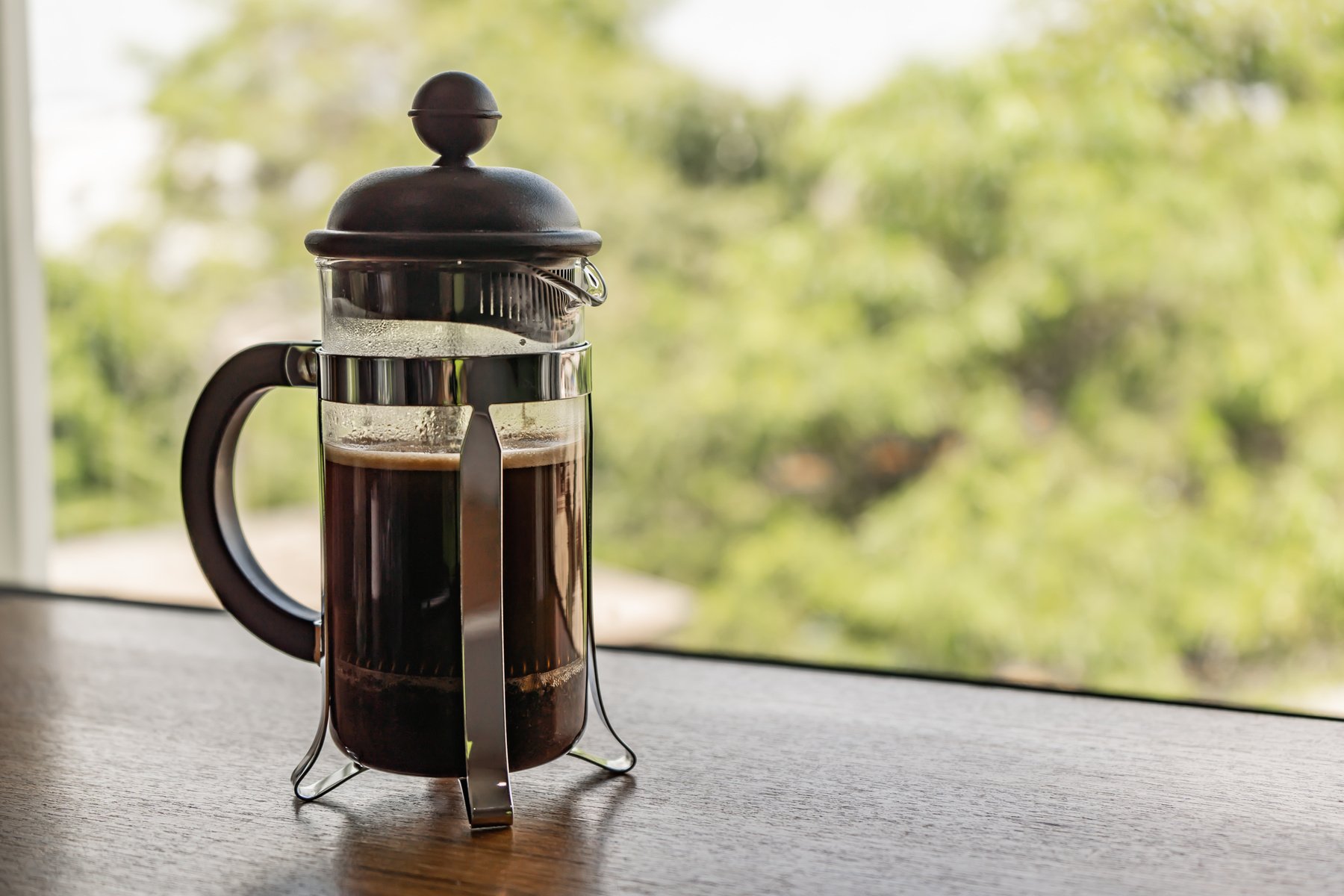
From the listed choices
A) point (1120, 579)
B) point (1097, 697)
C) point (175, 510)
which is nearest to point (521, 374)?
point (1097, 697)

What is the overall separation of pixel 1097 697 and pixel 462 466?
47cm

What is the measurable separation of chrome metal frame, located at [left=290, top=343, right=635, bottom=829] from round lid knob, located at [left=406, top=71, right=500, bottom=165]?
104 mm

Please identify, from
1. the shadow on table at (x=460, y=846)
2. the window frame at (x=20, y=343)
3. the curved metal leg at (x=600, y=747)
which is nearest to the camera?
the shadow on table at (x=460, y=846)

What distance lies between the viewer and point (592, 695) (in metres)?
0.70

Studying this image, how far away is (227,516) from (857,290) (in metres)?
2.74

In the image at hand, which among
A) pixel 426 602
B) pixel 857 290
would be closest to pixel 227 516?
pixel 426 602

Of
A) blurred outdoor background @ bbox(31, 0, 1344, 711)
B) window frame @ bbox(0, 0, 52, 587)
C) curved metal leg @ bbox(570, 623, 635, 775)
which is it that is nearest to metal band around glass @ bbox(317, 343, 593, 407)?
curved metal leg @ bbox(570, 623, 635, 775)

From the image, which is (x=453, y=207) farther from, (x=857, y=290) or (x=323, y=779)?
(x=857, y=290)

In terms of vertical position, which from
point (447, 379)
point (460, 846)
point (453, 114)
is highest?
point (453, 114)

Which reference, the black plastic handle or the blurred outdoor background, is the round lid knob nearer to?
the black plastic handle

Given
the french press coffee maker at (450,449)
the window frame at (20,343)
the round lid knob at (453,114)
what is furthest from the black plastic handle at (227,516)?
the window frame at (20,343)

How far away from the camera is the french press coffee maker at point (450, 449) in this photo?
59 cm

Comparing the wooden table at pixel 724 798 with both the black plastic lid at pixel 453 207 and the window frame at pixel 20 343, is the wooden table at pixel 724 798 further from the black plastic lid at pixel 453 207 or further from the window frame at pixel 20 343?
the window frame at pixel 20 343

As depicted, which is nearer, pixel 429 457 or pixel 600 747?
pixel 429 457
